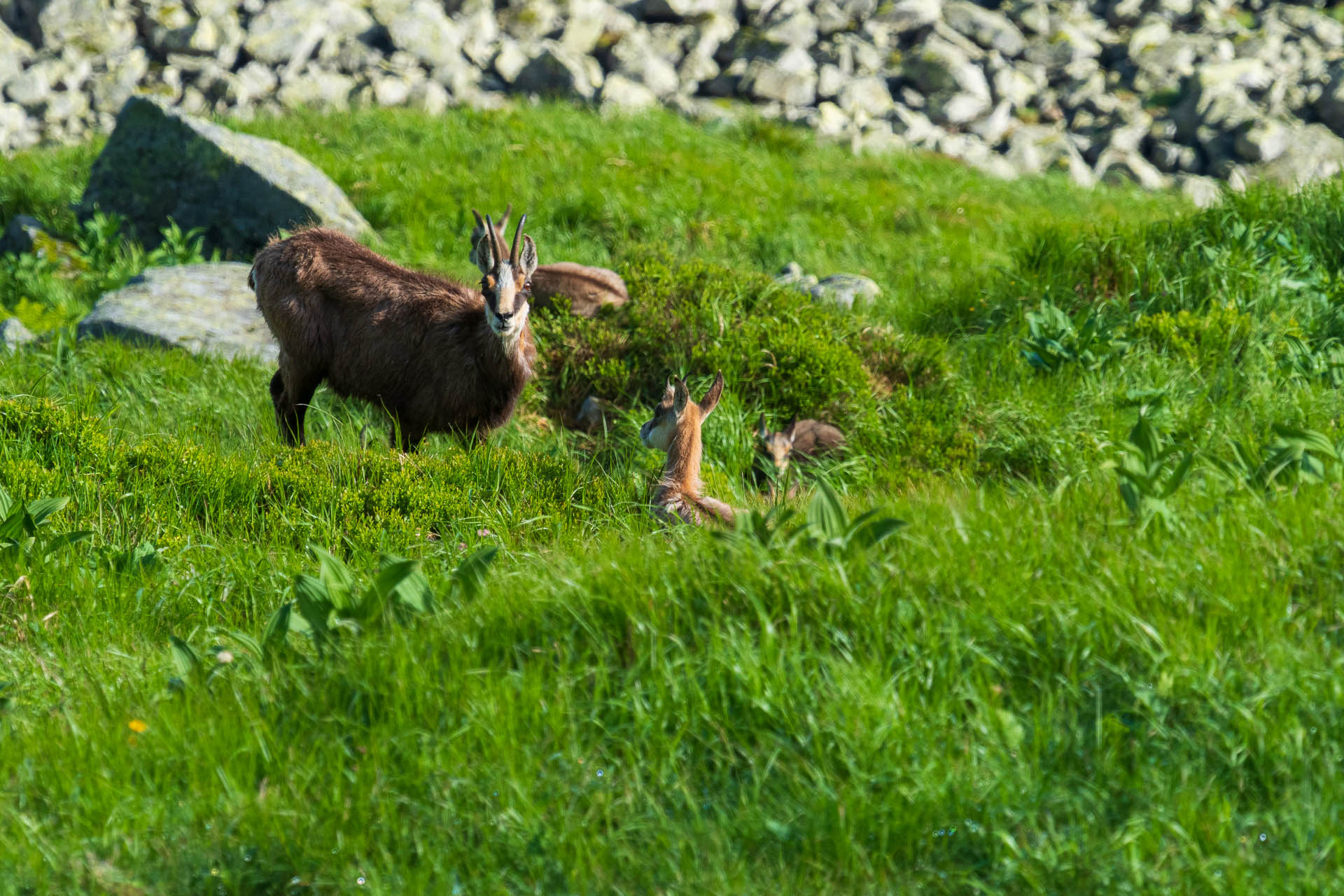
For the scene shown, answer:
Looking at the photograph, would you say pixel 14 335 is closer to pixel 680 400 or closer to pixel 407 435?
pixel 407 435

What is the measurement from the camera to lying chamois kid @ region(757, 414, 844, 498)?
22.3 ft

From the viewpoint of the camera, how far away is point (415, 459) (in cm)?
599

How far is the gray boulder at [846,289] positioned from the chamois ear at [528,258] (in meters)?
3.00

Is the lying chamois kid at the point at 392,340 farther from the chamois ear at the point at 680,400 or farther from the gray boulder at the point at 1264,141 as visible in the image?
the gray boulder at the point at 1264,141

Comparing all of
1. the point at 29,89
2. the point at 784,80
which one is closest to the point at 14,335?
the point at 784,80

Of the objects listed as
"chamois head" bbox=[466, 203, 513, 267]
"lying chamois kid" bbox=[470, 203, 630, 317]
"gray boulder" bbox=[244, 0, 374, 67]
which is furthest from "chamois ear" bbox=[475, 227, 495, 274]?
"gray boulder" bbox=[244, 0, 374, 67]

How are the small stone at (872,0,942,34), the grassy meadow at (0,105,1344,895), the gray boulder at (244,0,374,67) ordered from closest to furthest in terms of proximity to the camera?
1. the grassy meadow at (0,105,1344,895)
2. the gray boulder at (244,0,374,67)
3. the small stone at (872,0,942,34)

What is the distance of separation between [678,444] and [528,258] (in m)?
1.38

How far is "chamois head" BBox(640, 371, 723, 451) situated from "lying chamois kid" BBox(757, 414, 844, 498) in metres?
1.05

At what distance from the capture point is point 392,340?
6609mm

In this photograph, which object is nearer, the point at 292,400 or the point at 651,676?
the point at 651,676

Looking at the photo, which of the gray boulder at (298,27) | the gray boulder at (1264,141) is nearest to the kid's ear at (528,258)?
the gray boulder at (1264,141)

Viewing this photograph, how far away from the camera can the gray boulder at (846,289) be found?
888 centimetres

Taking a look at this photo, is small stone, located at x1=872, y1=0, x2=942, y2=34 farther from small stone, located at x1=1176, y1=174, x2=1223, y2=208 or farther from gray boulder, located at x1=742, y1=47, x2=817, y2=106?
small stone, located at x1=1176, y1=174, x2=1223, y2=208
